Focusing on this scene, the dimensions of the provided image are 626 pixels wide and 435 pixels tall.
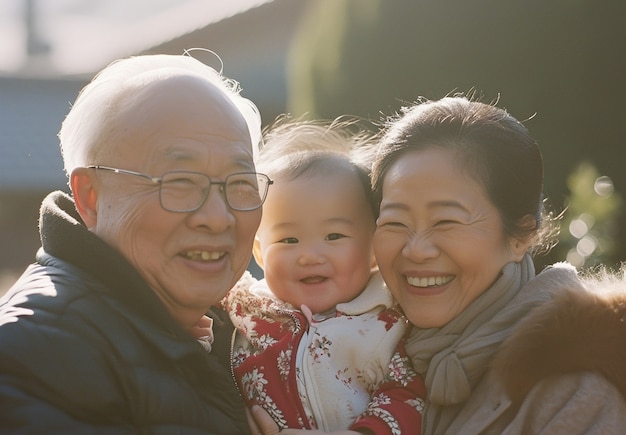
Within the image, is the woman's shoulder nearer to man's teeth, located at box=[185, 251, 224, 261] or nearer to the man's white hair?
man's teeth, located at box=[185, 251, 224, 261]

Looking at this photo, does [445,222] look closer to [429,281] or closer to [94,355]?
[429,281]

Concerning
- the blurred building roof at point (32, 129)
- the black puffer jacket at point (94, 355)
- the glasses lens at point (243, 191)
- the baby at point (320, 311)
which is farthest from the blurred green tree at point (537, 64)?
the blurred building roof at point (32, 129)

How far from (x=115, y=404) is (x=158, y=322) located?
1.22 ft

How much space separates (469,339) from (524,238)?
0.45m

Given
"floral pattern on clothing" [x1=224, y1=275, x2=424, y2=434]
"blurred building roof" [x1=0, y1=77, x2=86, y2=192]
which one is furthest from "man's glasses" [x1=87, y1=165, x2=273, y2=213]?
"blurred building roof" [x1=0, y1=77, x2=86, y2=192]

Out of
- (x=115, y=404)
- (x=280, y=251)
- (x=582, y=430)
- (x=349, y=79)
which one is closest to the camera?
(x=115, y=404)

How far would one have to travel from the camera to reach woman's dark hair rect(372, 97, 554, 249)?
311 cm

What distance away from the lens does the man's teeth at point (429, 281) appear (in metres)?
3.13

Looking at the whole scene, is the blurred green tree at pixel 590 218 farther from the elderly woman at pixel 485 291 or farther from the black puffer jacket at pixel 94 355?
the black puffer jacket at pixel 94 355

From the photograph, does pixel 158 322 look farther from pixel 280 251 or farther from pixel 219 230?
pixel 280 251

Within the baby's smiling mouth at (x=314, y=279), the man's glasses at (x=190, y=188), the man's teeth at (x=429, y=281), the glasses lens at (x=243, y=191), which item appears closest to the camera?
the man's glasses at (x=190, y=188)

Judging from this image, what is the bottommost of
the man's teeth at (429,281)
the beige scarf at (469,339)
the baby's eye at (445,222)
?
the beige scarf at (469,339)

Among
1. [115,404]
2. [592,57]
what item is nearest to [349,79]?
[592,57]

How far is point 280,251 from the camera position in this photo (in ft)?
11.5
